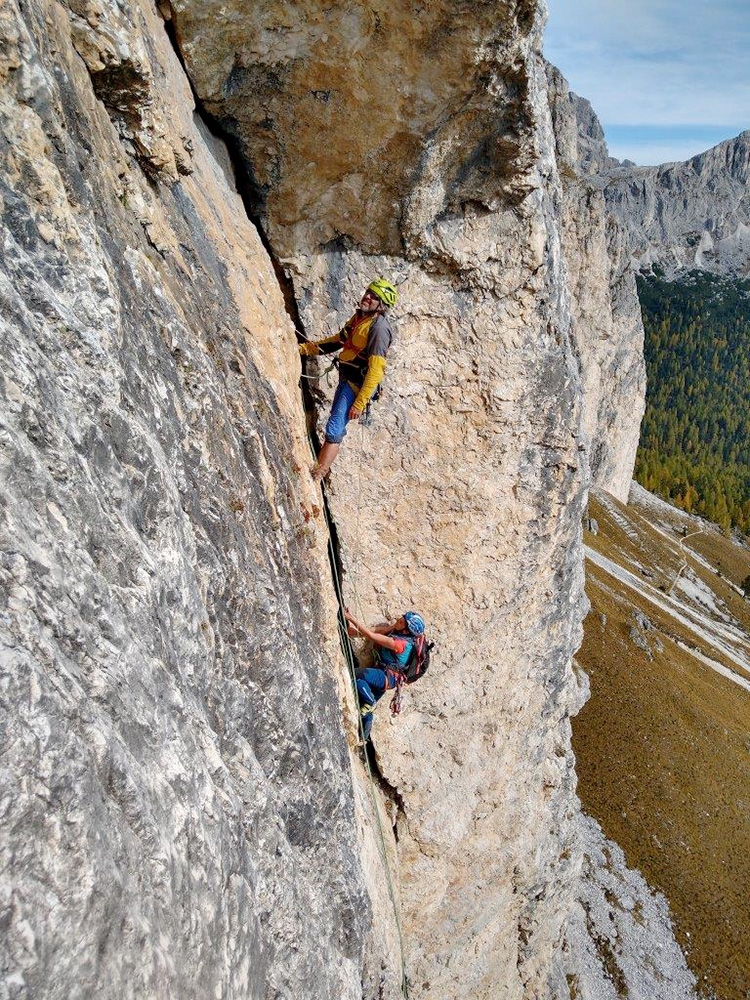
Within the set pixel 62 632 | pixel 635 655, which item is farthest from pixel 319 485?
pixel 635 655

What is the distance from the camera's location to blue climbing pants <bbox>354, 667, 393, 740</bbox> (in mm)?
11930

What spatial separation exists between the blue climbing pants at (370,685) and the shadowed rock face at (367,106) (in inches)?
316

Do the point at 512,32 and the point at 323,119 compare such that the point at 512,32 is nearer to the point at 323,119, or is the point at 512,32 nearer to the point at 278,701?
the point at 323,119

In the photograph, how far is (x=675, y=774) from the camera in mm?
44594

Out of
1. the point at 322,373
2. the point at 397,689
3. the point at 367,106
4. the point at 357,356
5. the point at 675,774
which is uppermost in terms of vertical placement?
the point at 367,106

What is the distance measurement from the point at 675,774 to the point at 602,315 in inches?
2982

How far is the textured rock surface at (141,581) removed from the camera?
13.3ft

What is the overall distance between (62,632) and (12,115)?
13.2 feet

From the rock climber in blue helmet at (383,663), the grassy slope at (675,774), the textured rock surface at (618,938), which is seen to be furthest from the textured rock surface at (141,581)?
the grassy slope at (675,774)

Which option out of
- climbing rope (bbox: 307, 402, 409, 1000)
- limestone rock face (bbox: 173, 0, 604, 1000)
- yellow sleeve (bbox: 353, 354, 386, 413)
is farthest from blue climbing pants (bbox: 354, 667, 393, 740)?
yellow sleeve (bbox: 353, 354, 386, 413)

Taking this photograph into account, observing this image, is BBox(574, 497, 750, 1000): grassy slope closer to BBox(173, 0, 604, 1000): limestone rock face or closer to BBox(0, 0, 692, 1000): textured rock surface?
BBox(0, 0, 692, 1000): textured rock surface

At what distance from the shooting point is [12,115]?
15.7ft

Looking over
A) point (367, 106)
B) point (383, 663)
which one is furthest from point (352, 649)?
point (367, 106)

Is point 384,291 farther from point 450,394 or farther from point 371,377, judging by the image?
point 450,394
